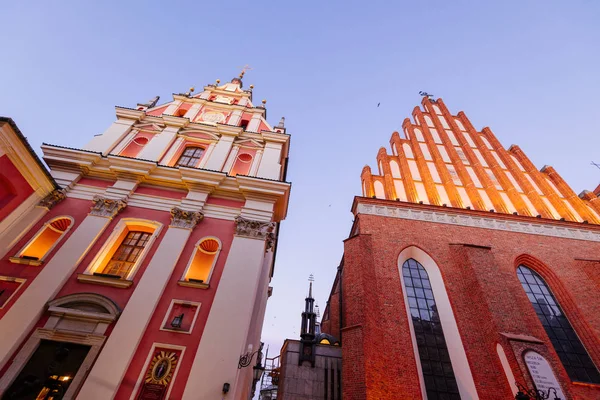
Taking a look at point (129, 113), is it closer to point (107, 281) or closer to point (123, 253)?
point (123, 253)

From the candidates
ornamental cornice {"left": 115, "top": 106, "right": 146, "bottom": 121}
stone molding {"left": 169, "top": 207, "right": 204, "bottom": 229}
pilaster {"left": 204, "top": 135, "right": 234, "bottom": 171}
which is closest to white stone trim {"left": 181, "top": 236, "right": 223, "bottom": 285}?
stone molding {"left": 169, "top": 207, "right": 204, "bottom": 229}

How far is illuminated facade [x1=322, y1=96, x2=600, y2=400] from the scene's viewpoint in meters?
9.24

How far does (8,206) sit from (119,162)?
3646 millimetres

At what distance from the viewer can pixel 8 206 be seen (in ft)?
29.1

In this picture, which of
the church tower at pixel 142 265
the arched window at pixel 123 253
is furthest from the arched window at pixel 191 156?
the arched window at pixel 123 253

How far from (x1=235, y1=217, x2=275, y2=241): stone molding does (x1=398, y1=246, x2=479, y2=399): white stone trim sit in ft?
21.3

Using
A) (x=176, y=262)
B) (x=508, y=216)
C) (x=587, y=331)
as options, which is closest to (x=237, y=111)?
(x=176, y=262)

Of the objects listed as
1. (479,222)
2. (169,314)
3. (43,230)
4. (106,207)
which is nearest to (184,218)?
(106,207)

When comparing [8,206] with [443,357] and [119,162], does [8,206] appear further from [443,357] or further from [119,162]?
[443,357]

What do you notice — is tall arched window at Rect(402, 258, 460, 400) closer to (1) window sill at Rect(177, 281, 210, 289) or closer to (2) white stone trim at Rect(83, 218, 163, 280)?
(1) window sill at Rect(177, 281, 210, 289)

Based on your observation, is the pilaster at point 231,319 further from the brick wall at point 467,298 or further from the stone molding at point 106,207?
the stone molding at point 106,207

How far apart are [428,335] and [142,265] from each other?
36.0 feet

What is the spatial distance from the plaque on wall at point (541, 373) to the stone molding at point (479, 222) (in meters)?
6.55

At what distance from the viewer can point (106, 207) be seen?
10305 millimetres
